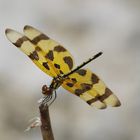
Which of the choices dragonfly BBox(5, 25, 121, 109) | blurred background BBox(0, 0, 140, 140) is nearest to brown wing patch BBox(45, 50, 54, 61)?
dragonfly BBox(5, 25, 121, 109)

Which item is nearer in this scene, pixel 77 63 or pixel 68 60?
pixel 68 60

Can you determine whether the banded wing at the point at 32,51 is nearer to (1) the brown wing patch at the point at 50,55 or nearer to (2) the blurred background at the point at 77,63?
(1) the brown wing patch at the point at 50,55

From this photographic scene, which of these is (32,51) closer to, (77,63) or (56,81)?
(56,81)

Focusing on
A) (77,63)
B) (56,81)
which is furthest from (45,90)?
(77,63)

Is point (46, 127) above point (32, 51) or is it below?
below

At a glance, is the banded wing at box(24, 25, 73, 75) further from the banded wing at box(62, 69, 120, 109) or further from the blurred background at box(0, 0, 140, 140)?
the blurred background at box(0, 0, 140, 140)

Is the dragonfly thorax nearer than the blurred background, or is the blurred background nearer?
the dragonfly thorax

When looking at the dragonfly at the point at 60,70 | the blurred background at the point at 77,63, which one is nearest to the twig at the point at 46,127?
the dragonfly at the point at 60,70
